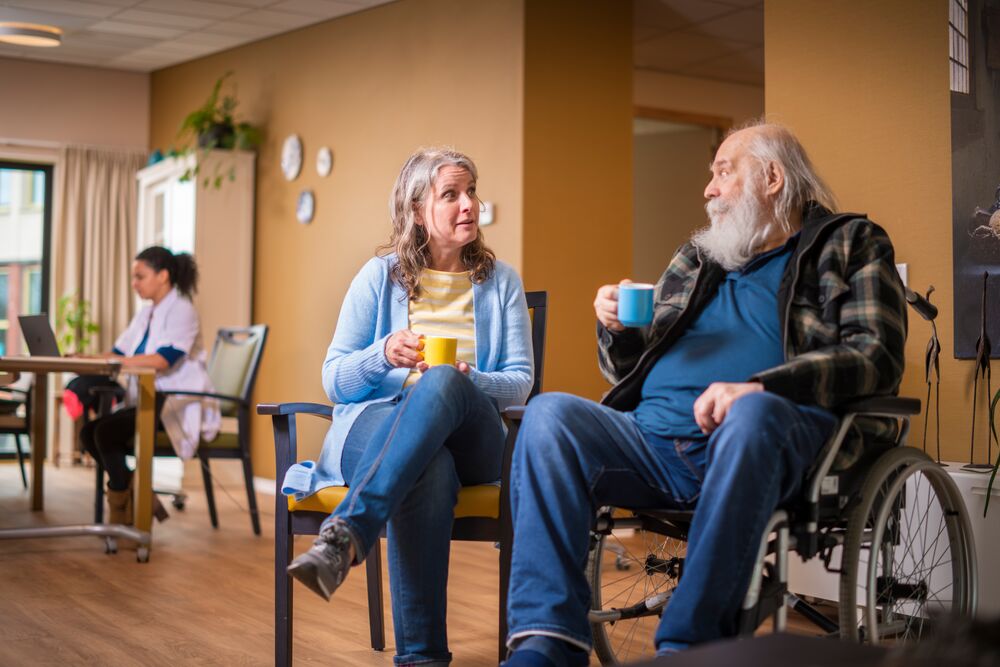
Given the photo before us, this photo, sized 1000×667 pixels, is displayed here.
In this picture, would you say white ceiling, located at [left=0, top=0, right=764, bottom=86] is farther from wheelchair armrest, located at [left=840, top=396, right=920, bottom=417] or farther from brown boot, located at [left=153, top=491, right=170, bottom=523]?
wheelchair armrest, located at [left=840, top=396, right=920, bottom=417]

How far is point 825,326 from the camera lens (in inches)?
82.7

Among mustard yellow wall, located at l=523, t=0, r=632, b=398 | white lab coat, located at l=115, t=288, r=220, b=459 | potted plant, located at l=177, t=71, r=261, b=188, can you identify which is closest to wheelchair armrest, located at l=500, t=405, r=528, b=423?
white lab coat, located at l=115, t=288, r=220, b=459

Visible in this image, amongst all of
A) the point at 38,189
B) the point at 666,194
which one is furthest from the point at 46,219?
the point at 666,194

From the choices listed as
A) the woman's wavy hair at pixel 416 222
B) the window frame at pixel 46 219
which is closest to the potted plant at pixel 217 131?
the window frame at pixel 46 219

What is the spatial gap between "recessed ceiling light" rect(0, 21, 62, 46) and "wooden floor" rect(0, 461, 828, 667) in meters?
2.96

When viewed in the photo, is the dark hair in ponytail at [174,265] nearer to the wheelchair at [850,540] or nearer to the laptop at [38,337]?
the laptop at [38,337]

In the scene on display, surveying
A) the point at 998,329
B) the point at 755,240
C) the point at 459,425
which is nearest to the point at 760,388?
the point at 755,240

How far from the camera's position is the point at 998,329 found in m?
2.95

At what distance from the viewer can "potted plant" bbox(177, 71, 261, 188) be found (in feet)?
22.0

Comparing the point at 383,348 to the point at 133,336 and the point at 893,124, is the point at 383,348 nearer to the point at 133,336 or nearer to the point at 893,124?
the point at 893,124

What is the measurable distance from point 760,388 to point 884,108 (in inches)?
63.5

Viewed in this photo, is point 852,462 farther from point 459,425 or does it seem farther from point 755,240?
point 459,425

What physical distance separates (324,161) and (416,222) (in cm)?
371

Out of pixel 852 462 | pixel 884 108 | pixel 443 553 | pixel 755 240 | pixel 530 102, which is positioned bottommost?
pixel 443 553
